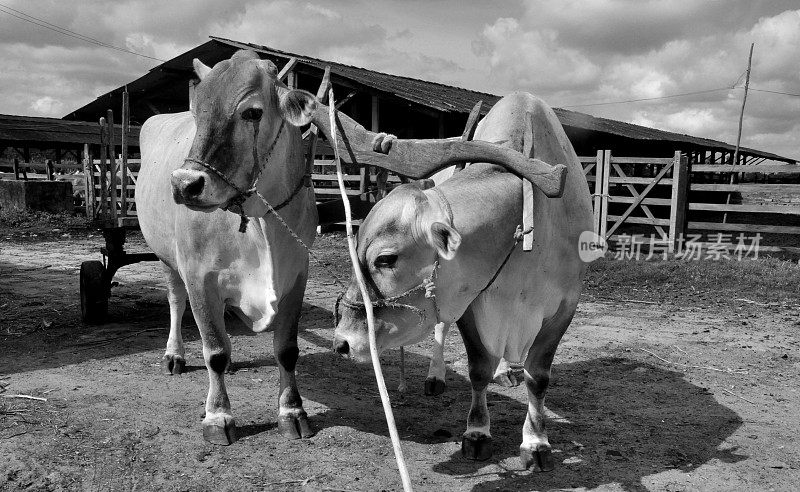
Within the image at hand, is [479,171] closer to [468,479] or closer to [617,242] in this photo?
[468,479]

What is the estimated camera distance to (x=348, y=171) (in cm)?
1805

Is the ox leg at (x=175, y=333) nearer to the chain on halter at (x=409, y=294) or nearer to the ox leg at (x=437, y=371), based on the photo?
the ox leg at (x=437, y=371)

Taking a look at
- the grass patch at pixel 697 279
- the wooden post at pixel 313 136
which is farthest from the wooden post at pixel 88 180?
the wooden post at pixel 313 136

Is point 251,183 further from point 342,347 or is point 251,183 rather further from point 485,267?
point 485,267

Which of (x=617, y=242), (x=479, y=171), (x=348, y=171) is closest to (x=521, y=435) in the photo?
(x=479, y=171)

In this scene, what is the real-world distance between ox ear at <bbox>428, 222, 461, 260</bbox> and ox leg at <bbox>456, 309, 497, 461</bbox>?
2.94ft

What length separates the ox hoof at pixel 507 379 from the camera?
5133 millimetres

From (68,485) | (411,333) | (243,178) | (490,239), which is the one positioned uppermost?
(243,178)

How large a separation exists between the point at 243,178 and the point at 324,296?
16.9 feet

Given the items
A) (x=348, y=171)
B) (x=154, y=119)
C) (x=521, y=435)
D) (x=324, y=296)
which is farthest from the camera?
(x=348, y=171)

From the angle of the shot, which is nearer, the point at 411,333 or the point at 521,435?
the point at 411,333

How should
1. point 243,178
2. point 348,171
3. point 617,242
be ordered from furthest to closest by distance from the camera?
point 348,171
point 617,242
point 243,178

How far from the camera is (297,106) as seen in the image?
3543 mm

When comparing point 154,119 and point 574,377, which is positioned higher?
point 154,119
